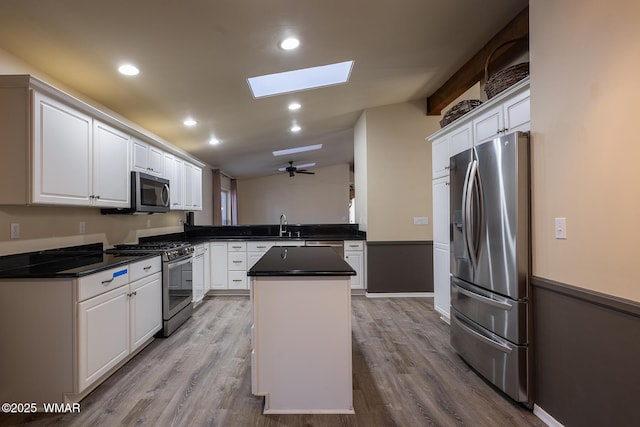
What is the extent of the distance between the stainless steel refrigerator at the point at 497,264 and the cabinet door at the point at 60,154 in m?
3.01

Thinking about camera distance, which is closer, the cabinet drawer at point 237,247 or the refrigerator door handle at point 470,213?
the refrigerator door handle at point 470,213

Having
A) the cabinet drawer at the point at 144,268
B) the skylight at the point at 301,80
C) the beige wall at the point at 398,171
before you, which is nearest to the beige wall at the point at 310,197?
the beige wall at the point at 398,171

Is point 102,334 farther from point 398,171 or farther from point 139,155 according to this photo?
point 398,171

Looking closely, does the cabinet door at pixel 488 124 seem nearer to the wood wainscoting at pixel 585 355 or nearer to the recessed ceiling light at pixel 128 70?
the wood wainscoting at pixel 585 355

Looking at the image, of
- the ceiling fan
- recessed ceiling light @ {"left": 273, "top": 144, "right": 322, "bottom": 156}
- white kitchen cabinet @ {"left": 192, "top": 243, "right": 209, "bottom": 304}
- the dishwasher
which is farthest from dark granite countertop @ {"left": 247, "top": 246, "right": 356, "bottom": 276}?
the ceiling fan

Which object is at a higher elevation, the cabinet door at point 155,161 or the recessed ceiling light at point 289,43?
the recessed ceiling light at point 289,43

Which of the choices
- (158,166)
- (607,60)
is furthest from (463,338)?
(158,166)

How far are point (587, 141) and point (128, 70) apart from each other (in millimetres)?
3133

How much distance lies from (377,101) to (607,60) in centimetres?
312

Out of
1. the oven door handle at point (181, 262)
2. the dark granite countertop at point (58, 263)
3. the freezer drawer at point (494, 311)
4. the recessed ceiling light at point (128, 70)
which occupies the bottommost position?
the freezer drawer at point (494, 311)

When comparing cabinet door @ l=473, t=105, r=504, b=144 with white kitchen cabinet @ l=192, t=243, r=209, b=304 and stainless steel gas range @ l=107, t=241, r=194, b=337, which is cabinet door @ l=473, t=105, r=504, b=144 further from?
white kitchen cabinet @ l=192, t=243, r=209, b=304

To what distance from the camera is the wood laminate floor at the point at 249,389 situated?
1837 millimetres

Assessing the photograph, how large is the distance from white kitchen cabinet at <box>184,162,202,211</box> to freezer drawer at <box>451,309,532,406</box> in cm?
400

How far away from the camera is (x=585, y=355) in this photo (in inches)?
61.7
